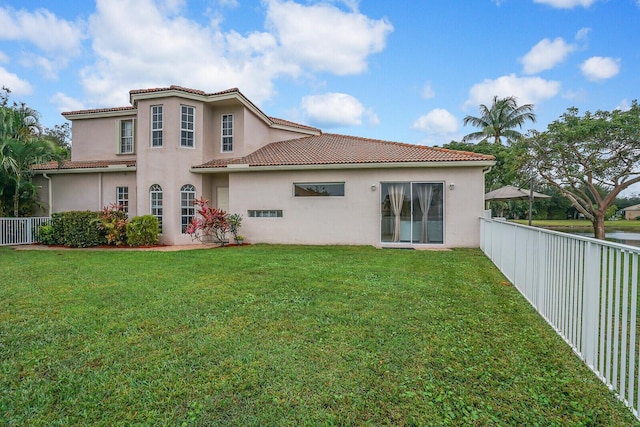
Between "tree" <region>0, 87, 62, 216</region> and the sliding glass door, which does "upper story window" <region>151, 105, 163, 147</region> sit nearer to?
"tree" <region>0, 87, 62, 216</region>

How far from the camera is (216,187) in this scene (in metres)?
15.0

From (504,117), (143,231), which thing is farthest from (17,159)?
(504,117)

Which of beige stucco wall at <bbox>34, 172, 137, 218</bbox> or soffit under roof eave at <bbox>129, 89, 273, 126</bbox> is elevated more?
soffit under roof eave at <bbox>129, 89, 273, 126</bbox>

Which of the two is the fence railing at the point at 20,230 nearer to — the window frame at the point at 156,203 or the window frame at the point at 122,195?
the window frame at the point at 122,195

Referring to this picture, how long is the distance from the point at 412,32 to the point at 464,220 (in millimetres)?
8884

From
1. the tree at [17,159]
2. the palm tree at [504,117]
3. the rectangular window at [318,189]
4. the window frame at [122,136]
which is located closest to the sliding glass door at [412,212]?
the rectangular window at [318,189]

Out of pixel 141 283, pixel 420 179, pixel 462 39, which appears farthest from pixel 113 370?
pixel 462 39

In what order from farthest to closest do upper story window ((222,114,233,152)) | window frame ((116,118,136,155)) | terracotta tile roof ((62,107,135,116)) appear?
window frame ((116,118,136,155)) → terracotta tile roof ((62,107,135,116)) → upper story window ((222,114,233,152))

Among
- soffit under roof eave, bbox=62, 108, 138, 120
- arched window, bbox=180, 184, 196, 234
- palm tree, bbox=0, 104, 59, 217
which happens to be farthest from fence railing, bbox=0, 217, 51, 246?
arched window, bbox=180, 184, 196, 234

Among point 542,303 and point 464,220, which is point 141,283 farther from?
point 464,220

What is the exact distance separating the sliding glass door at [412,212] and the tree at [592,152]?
9635 mm

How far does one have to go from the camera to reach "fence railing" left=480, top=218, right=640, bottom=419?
258cm

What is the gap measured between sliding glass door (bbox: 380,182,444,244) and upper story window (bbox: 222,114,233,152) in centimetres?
729

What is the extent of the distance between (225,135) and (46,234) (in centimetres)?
824
